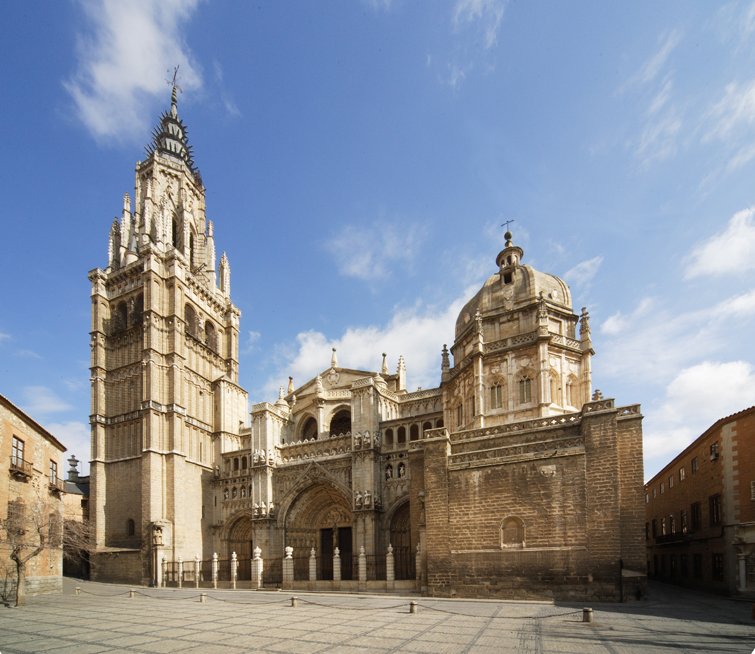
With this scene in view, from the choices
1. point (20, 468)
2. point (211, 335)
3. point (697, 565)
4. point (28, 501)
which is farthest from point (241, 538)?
point (697, 565)

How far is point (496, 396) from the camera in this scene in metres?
26.6

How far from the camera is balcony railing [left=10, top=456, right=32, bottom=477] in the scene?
21.8 meters

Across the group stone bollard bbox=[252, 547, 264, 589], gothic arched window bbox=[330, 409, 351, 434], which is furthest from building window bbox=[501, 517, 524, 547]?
gothic arched window bbox=[330, 409, 351, 434]

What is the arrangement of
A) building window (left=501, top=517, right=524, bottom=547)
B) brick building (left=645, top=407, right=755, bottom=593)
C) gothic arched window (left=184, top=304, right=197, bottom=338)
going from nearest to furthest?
building window (left=501, top=517, right=524, bottom=547) → brick building (left=645, top=407, right=755, bottom=593) → gothic arched window (left=184, top=304, right=197, bottom=338)

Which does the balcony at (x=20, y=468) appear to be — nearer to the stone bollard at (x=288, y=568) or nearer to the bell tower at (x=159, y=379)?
the bell tower at (x=159, y=379)

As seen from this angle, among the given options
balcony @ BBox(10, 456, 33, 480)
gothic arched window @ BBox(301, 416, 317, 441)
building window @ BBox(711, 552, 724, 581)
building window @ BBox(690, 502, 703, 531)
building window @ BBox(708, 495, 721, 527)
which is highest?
gothic arched window @ BBox(301, 416, 317, 441)

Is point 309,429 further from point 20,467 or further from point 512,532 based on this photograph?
point 512,532

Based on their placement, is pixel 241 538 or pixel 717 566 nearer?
pixel 717 566

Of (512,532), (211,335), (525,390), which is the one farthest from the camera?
(211,335)

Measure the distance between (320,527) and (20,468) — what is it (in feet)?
56.3

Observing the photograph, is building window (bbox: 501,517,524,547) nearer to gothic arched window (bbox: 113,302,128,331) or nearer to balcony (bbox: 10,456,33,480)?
balcony (bbox: 10,456,33,480)

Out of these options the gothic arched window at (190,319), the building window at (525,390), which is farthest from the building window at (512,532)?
the gothic arched window at (190,319)

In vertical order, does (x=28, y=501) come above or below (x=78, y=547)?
above

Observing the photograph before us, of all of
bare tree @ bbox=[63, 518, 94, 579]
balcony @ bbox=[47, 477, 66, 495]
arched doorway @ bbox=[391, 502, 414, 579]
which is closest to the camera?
balcony @ bbox=[47, 477, 66, 495]
